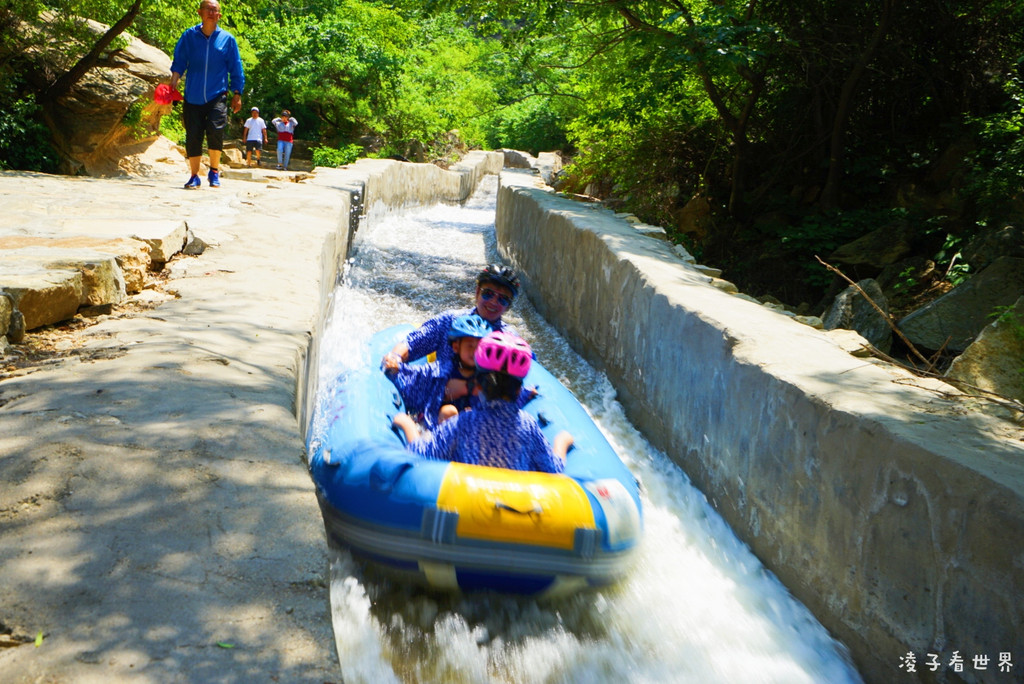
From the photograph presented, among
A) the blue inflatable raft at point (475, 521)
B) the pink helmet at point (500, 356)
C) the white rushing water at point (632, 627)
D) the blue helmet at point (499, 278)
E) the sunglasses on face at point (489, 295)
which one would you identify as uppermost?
the blue helmet at point (499, 278)

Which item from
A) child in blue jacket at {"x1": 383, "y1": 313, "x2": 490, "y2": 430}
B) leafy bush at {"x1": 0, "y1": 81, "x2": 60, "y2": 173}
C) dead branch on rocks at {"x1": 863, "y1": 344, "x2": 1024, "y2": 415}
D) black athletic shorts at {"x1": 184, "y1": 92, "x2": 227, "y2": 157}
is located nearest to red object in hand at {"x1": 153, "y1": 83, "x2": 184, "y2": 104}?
black athletic shorts at {"x1": 184, "y1": 92, "x2": 227, "y2": 157}

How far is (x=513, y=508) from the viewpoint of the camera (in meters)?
2.90

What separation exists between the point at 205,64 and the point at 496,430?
5.30m

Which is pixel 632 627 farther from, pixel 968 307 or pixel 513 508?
pixel 968 307

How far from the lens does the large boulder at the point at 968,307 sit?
5379 mm

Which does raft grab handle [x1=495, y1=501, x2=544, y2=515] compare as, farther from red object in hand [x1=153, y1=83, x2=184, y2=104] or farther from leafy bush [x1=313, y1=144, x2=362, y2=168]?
leafy bush [x1=313, y1=144, x2=362, y2=168]

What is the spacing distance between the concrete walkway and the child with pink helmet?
0.72 m

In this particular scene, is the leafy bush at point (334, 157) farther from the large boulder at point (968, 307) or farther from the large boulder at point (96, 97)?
the large boulder at point (968, 307)

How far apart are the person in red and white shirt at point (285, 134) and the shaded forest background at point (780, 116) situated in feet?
11.7

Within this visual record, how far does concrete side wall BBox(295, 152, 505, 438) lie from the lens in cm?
395

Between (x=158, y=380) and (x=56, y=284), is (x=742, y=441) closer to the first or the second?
(x=158, y=380)

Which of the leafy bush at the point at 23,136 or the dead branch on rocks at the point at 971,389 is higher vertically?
the leafy bush at the point at 23,136

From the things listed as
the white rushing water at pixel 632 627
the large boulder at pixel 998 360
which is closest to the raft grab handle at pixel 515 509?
the white rushing water at pixel 632 627

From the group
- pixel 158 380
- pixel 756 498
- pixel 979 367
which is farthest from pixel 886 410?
pixel 158 380
